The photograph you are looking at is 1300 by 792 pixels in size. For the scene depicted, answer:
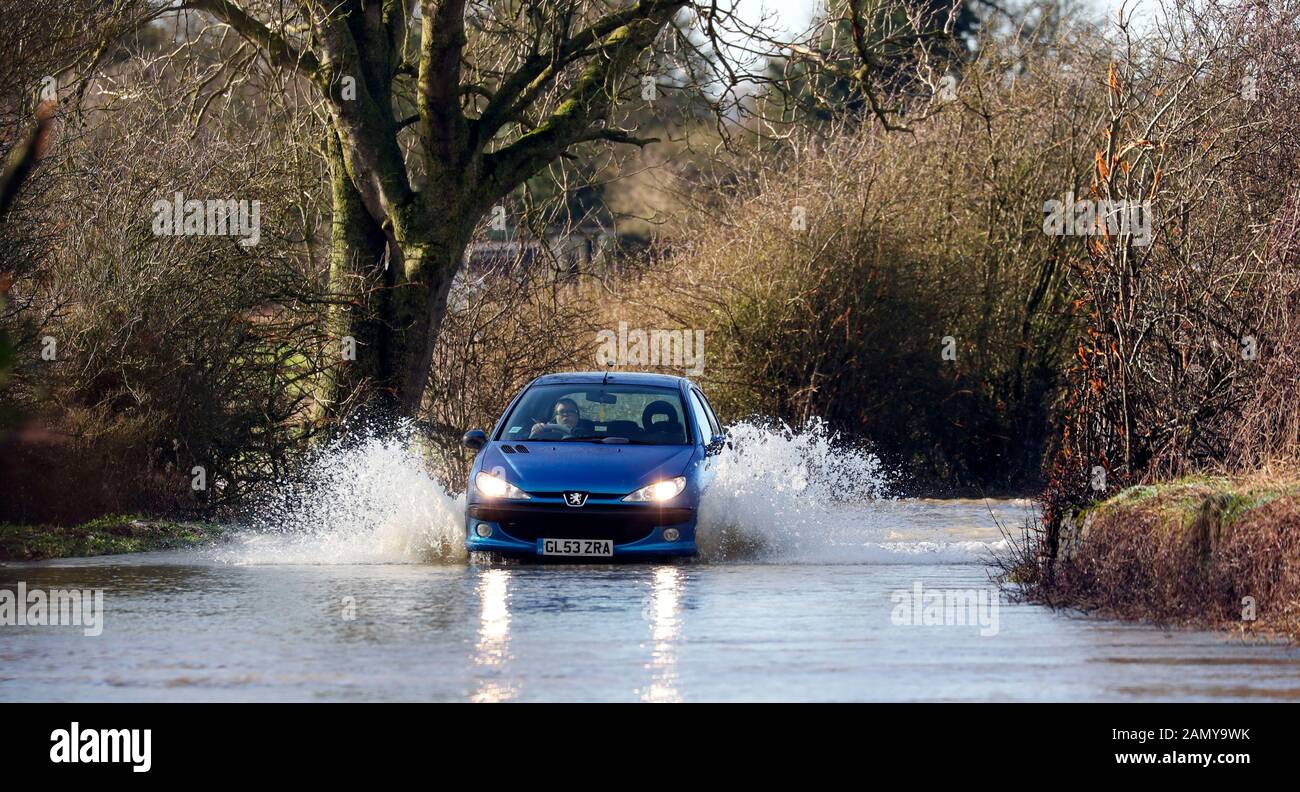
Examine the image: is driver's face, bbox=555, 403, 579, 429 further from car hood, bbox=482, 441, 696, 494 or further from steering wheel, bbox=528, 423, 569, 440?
car hood, bbox=482, 441, 696, 494

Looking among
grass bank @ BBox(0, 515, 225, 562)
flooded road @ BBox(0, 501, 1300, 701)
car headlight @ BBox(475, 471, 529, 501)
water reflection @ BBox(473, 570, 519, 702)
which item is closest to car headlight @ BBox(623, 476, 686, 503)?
flooded road @ BBox(0, 501, 1300, 701)

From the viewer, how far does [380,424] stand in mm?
22891

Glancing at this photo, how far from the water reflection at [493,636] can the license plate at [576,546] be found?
15.4 inches

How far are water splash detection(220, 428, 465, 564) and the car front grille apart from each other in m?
1.41

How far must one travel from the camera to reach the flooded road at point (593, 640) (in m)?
9.59

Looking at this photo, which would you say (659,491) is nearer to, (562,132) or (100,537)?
A: (100,537)

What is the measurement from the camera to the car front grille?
52.3ft

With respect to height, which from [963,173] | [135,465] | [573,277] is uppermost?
[963,173]

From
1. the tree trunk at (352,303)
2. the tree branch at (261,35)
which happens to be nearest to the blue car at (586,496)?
the tree trunk at (352,303)
